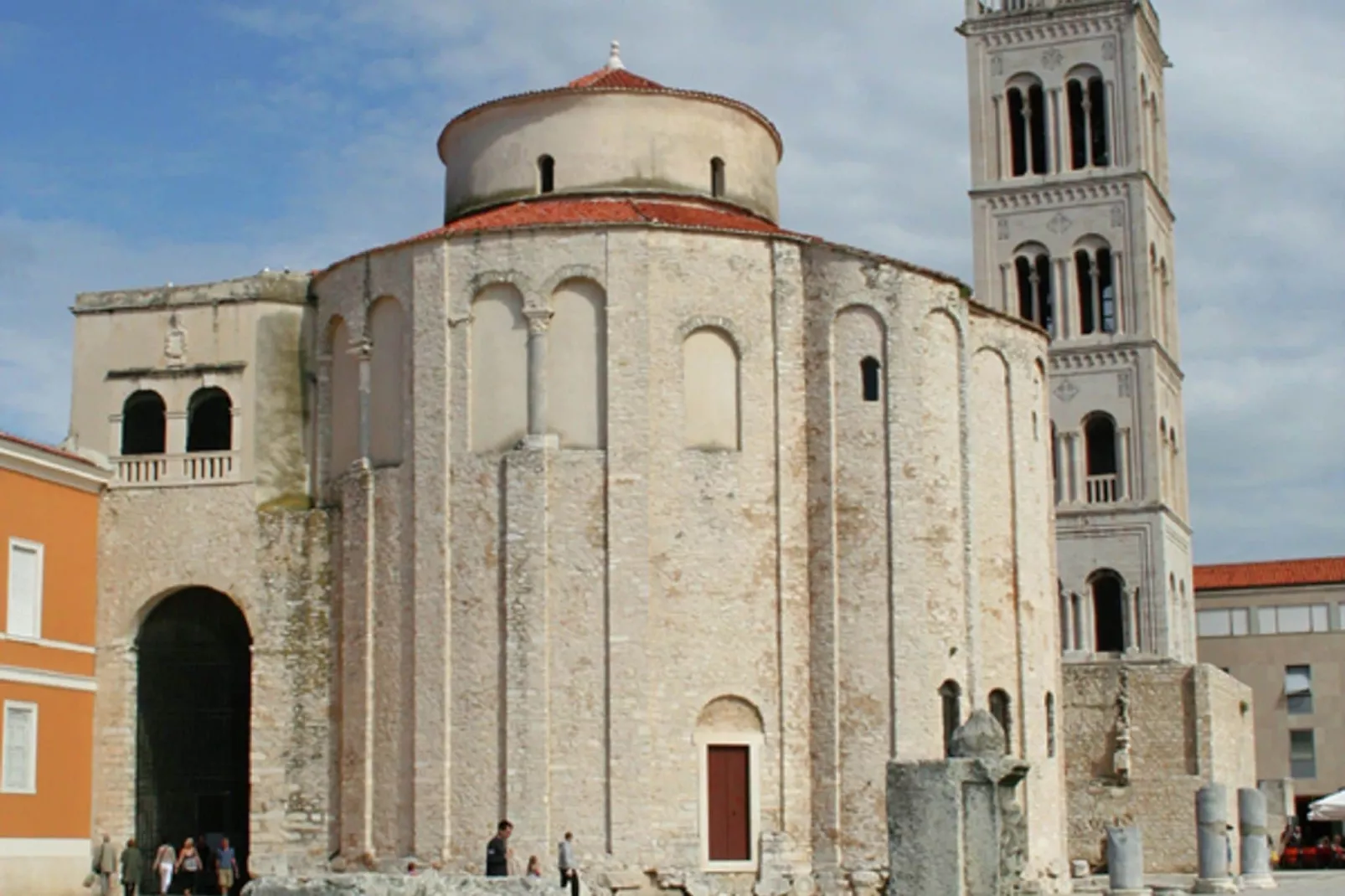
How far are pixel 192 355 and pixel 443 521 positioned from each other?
6201 mm

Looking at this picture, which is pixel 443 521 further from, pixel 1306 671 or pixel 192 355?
pixel 1306 671

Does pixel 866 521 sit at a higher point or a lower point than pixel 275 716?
higher

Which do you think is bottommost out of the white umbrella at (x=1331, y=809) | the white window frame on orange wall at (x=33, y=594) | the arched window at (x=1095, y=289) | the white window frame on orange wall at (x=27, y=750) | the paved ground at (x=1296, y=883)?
the paved ground at (x=1296, y=883)

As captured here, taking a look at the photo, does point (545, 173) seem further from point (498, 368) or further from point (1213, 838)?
point (1213, 838)

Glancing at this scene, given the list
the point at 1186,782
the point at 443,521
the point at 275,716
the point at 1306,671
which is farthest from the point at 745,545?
the point at 1306,671

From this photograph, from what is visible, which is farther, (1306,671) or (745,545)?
(1306,671)

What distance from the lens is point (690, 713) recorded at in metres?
30.5

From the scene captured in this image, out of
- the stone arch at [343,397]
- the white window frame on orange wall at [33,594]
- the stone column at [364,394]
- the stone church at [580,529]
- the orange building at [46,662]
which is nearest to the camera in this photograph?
the stone church at [580,529]

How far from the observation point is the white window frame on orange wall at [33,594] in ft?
101

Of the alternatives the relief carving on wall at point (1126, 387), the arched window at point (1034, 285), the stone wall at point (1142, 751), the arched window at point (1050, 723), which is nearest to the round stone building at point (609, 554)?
the arched window at point (1050, 723)

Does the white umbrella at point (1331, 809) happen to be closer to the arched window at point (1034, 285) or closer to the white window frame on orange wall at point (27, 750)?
the arched window at point (1034, 285)

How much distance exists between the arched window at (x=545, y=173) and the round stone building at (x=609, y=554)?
29.1 inches

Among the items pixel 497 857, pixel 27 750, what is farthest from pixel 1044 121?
pixel 497 857

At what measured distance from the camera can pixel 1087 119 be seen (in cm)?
5366
